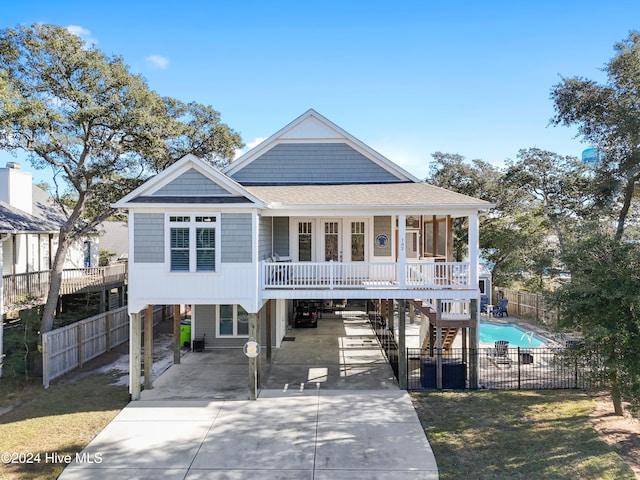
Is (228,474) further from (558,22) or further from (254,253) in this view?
(558,22)

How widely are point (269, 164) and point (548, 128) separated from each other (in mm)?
12499

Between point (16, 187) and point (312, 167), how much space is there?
54.1ft

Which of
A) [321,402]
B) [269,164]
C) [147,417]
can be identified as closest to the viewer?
[147,417]

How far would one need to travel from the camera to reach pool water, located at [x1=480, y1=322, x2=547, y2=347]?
19.9 m

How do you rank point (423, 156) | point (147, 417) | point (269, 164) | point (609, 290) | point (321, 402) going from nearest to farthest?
point (609, 290), point (147, 417), point (321, 402), point (269, 164), point (423, 156)

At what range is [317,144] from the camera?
641 inches

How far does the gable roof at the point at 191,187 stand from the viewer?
11.5m

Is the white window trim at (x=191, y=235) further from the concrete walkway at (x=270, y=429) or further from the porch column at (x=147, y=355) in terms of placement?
the concrete walkway at (x=270, y=429)

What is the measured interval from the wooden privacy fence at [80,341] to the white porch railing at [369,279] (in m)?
7.41

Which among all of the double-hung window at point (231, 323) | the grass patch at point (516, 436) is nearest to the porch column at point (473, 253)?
the grass patch at point (516, 436)

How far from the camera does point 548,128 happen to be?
18109mm

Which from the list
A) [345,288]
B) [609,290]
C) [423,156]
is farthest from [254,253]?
[423,156]

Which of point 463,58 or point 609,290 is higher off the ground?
point 463,58

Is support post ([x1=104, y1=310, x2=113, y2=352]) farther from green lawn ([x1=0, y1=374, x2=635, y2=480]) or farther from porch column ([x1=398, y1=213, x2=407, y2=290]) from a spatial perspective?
porch column ([x1=398, y1=213, x2=407, y2=290])
